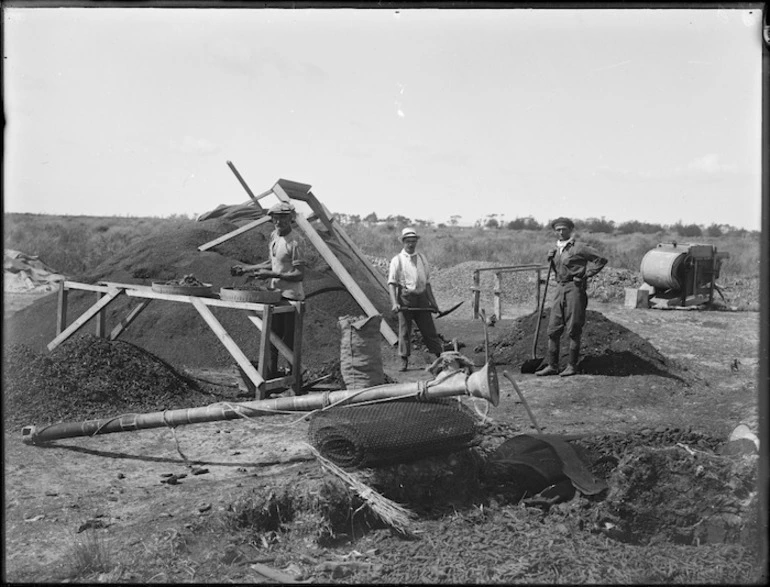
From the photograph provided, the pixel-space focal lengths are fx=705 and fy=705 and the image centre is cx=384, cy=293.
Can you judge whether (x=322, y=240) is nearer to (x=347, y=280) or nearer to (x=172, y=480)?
(x=347, y=280)

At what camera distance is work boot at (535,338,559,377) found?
8.41 meters

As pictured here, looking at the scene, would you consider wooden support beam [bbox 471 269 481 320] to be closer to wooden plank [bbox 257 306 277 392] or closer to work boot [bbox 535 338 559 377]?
work boot [bbox 535 338 559 377]

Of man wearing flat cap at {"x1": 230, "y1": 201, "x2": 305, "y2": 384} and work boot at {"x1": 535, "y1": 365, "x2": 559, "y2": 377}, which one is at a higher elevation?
man wearing flat cap at {"x1": 230, "y1": 201, "x2": 305, "y2": 384}

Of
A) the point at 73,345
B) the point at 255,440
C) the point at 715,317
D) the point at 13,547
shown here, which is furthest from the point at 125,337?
the point at 715,317

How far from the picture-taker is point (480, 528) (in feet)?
13.1

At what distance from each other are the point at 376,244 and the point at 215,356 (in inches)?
1013

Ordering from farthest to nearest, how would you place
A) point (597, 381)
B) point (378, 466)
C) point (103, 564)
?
1. point (597, 381)
2. point (378, 466)
3. point (103, 564)

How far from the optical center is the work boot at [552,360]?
8414 millimetres

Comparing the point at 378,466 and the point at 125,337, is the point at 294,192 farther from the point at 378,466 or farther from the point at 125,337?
the point at 378,466

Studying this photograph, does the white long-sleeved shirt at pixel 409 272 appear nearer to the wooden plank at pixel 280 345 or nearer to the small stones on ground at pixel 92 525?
the wooden plank at pixel 280 345

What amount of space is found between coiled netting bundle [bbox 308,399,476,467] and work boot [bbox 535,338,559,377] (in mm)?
4106

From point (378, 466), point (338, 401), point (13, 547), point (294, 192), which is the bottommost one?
point (13, 547)

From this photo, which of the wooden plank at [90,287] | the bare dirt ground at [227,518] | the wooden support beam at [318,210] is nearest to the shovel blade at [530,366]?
the bare dirt ground at [227,518]

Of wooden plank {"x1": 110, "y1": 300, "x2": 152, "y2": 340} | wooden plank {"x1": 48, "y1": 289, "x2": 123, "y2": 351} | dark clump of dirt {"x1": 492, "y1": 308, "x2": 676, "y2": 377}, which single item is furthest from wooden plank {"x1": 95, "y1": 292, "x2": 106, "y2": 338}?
dark clump of dirt {"x1": 492, "y1": 308, "x2": 676, "y2": 377}
